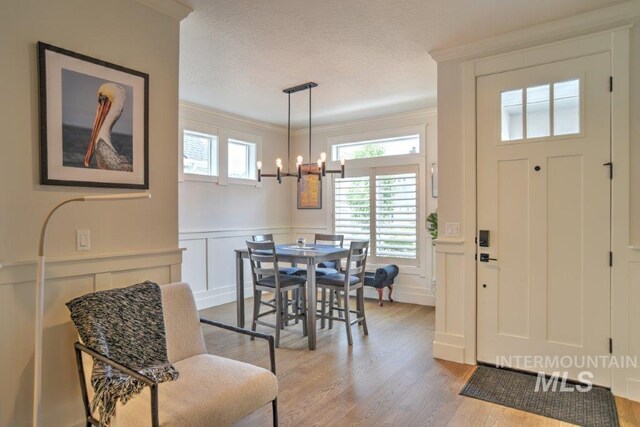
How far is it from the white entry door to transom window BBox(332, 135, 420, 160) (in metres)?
2.21

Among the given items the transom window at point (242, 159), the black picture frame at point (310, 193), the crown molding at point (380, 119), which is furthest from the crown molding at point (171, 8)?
the black picture frame at point (310, 193)

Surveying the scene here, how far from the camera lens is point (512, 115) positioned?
3.10 meters

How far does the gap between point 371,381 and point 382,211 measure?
119 inches

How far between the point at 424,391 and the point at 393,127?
3774mm

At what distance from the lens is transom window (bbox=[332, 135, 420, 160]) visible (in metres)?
5.42

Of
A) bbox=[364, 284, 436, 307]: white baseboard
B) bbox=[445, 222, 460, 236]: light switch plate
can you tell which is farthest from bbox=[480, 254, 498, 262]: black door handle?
bbox=[364, 284, 436, 307]: white baseboard

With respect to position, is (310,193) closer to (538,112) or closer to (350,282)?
(350,282)

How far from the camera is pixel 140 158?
2441 mm

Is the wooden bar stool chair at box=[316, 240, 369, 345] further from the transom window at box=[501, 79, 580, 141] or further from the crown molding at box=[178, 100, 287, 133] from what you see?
the crown molding at box=[178, 100, 287, 133]

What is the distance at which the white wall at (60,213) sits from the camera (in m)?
1.91

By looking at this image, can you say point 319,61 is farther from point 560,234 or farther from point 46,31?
point 560,234

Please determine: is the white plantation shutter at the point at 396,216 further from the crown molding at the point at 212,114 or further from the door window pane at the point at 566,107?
the door window pane at the point at 566,107

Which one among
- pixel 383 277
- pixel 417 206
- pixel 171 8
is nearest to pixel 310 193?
pixel 417 206

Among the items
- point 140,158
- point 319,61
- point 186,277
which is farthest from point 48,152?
point 186,277
